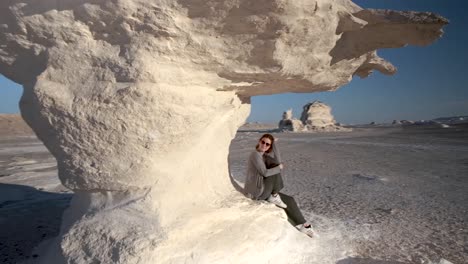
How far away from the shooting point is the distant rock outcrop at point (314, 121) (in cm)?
2786

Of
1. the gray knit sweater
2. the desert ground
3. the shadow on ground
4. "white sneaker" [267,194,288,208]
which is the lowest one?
the desert ground

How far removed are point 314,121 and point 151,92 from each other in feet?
88.4

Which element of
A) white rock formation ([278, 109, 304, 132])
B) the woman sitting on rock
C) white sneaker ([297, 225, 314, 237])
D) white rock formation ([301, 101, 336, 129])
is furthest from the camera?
white rock formation ([301, 101, 336, 129])

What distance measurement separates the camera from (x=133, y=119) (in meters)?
2.53

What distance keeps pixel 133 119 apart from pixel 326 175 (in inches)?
223

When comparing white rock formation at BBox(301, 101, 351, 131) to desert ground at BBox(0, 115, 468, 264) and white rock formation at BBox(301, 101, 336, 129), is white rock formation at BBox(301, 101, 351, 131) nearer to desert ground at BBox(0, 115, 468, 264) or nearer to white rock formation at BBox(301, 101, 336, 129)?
white rock formation at BBox(301, 101, 336, 129)

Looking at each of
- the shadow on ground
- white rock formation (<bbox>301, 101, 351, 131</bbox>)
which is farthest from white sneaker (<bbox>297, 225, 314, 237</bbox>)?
white rock formation (<bbox>301, 101, 351, 131</bbox>)

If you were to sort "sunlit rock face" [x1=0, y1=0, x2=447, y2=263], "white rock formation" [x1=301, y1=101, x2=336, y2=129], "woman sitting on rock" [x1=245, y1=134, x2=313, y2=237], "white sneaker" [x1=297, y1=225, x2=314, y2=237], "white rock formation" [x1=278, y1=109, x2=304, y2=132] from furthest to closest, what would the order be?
"white rock formation" [x1=301, y1=101, x2=336, y2=129]
"white rock formation" [x1=278, y1=109, x2=304, y2=132]
"woman sitting on rock" [x1=245, y1=134, x2=313, y2=237]
"white sneaker" [x1=297, y1=225, x2=314, y2=237]
"sunlit rock face" [x1=0, y1=0, x2=447, y2=263]

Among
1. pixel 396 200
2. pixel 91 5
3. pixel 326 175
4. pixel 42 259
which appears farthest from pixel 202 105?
pixel 326 175

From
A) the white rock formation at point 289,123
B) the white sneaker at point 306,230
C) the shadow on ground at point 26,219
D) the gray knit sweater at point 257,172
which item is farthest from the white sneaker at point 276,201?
the white rock formation at point 289,123

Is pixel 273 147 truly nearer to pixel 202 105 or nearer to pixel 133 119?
pixel 202 105

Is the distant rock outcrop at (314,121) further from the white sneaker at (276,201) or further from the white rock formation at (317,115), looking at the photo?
the white sneaker at (276,201)

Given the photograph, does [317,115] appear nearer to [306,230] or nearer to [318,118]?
[318,118]

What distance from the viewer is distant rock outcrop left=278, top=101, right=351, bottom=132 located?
2786 cm
